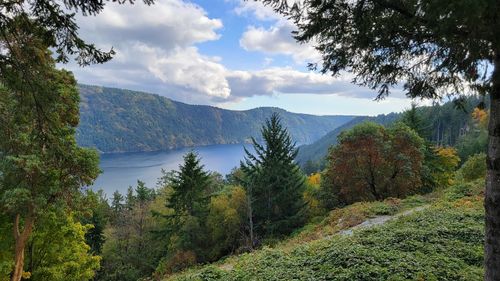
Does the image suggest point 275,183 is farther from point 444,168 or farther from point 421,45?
point 421,45

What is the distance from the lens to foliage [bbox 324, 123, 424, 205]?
26.2 meters

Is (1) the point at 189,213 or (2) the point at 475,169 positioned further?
(1) the point at 189,213

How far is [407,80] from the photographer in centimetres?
571

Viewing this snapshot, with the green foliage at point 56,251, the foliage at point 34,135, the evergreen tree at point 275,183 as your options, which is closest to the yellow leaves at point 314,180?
the evergreen tree at point 275,183

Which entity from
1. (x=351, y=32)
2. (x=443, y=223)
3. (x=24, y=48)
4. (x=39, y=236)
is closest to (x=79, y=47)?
(x=24, y=48)

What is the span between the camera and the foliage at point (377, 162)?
86.0 ft

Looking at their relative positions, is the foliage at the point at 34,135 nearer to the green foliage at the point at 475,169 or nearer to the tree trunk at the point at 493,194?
the tree trunk at the point at 493,194

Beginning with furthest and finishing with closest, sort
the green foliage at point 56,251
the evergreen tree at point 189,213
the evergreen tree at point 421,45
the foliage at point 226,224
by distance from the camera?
the foliage at point 226,224, the evergreen tree at point 189,213, the green foliage at point 56,251, the evergreen tree at point 421,45

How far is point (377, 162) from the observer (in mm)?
26391

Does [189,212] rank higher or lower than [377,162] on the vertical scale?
lower

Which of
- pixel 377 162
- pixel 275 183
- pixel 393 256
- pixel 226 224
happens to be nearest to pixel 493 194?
pixel 393 256

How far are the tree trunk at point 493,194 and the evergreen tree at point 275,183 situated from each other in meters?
26.1

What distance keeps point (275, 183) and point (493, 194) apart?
2691 cm

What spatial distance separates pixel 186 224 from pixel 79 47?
24.7 m
